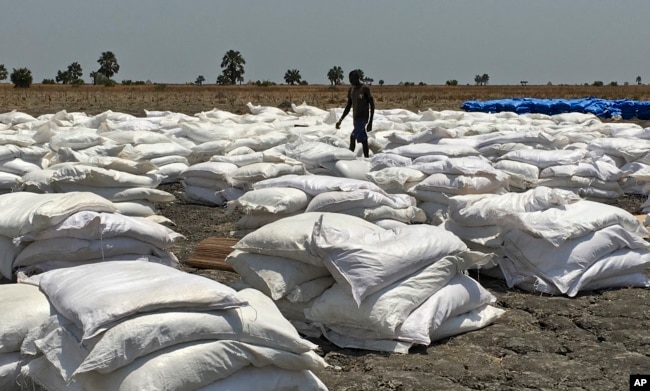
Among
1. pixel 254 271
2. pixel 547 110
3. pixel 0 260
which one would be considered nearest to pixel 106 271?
pixel 254 271

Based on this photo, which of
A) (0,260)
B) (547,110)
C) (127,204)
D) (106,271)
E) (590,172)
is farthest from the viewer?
(547,110)

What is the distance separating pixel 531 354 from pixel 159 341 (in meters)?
2.09

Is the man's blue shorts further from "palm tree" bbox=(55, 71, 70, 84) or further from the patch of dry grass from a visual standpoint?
"palm tree" bbox=(55, 71, 70, 84)

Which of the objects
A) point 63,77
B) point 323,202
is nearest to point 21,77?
point 63,77

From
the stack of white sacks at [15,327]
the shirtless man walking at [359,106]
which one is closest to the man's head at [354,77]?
the shirtless man walking at [359,106]

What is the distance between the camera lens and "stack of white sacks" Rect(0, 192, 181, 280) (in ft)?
14.8

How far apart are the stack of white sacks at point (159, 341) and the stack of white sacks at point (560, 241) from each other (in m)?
2.37

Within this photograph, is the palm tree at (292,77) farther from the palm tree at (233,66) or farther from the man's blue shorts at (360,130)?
the man's blue shorts at (360,130)

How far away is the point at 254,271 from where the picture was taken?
4.11m

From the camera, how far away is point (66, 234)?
4555 mm

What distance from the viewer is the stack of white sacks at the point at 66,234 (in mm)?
4516

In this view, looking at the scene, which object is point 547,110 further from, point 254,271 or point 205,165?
point 254,271

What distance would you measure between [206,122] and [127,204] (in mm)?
5893

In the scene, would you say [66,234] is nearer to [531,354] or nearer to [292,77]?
[531,354]
